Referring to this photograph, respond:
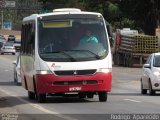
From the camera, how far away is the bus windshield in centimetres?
2170

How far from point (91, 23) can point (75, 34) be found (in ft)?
2.12

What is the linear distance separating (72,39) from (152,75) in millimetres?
5533

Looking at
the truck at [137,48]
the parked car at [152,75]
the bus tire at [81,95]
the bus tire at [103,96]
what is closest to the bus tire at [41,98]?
the bus tire at [81,95]

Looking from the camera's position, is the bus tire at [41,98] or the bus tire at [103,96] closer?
the bus tire at [41,98]

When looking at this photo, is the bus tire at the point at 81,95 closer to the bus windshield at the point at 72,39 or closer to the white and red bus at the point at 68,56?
the white and red bus at the point at 68,56

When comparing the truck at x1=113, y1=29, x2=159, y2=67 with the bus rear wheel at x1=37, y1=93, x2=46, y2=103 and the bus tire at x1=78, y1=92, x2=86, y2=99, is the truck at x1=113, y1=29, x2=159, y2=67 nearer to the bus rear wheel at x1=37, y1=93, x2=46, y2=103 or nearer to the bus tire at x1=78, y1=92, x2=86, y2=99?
the bus tire at x1=78, y1=92, x2=86, y2=99

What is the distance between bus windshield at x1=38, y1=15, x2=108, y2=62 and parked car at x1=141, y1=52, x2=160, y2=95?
4912 mm

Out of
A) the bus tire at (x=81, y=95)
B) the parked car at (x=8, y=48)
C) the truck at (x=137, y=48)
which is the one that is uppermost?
the bus tire at (x=81, y=95)

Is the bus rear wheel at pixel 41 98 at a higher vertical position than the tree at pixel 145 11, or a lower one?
higher

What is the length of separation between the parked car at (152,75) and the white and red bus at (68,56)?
418 centimetres

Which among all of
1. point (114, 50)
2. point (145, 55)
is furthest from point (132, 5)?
point (145, 55)

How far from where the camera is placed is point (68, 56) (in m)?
21.6

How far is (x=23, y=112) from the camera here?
18.7 meters

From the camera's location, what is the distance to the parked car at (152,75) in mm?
26438
